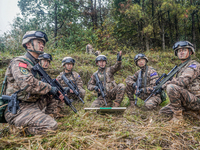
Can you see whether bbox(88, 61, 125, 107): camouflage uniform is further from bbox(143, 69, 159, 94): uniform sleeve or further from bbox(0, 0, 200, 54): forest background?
bbox(0, 0, 200, 54): forest background

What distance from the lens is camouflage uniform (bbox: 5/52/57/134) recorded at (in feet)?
8.96

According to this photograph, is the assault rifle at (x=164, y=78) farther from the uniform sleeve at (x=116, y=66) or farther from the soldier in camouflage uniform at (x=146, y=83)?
the uniform sleeve at (x=116, y=66)

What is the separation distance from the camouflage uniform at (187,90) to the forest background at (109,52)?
41 centimetres

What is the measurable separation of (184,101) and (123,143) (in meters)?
2.18

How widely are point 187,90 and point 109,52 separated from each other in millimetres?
9188

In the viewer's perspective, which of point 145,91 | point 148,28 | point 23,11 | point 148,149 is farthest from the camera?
point 23,11

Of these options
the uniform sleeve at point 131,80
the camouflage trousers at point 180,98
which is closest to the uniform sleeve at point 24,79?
the camouflage trousers at point 180,98

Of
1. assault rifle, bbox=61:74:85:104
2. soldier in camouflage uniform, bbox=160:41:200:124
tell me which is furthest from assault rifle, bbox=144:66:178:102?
assault rifle, bbox=61:74:85:104

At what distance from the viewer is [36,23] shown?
11602 mm

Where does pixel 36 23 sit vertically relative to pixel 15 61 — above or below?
above

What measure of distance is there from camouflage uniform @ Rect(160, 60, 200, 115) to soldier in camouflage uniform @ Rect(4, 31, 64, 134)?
9.43 ft

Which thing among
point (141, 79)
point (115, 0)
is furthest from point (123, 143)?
point (115, 0)

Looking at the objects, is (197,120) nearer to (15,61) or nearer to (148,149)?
(148,149)

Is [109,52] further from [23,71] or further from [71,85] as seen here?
[23,71]
